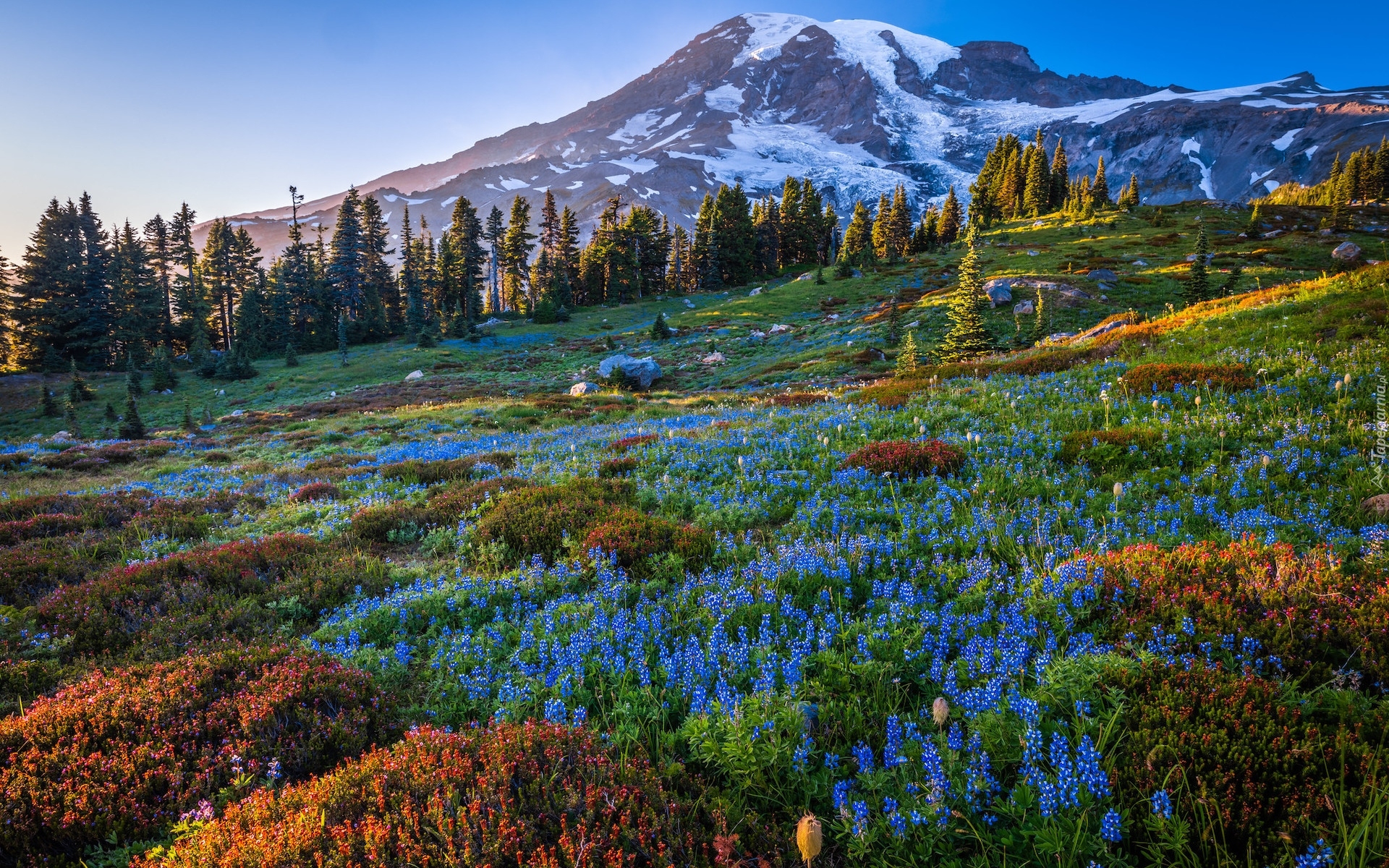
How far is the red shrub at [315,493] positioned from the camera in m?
10.3

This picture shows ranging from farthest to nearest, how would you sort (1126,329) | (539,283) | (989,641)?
1. (539,283)
2. (1126,329)
3. (989,641)

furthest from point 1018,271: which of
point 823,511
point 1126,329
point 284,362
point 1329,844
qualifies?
point 284,362

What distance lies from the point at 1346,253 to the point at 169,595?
77608mm

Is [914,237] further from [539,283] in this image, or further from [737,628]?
[737,628]

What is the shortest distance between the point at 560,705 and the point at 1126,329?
1965 cm

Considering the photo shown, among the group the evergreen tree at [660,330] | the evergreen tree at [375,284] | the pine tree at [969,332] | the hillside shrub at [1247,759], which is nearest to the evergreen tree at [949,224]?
the evergreen tree at [660,330]

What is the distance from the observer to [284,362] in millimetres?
59125

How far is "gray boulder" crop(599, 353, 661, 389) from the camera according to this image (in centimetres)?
3678

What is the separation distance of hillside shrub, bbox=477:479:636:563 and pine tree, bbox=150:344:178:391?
2343 inches

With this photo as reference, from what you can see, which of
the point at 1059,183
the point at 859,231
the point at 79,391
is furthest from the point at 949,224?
the point at 79,391

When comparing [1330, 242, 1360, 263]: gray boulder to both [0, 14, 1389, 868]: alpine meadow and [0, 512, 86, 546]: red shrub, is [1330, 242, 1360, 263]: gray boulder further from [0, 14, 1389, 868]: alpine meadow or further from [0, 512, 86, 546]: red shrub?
[0, 512, 86, 546]: red shrub

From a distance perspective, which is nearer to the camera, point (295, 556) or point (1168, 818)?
point (1168, 818)

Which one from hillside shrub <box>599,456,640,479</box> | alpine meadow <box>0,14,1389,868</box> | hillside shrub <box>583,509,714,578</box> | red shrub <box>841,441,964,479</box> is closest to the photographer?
alpine meadow <box>0,14,1389,868</box>

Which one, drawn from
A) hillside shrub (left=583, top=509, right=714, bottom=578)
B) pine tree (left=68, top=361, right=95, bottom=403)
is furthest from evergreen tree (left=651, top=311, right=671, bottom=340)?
hillside shrub (left=583, top=509, right=714, bottom=578)
